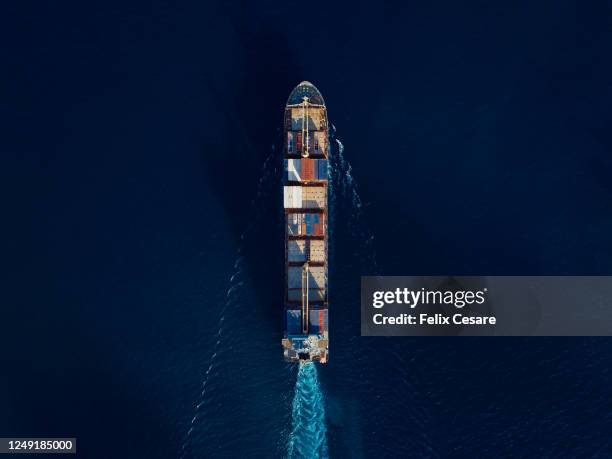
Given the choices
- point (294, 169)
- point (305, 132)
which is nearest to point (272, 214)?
point (294, 169)

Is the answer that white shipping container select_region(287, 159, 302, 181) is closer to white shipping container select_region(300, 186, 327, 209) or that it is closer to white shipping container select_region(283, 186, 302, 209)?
white shipping container select_region(283, 186, 302, 209)

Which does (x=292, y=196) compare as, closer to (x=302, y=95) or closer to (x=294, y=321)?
(x=302, y=95)

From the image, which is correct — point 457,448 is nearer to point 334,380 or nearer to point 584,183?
point 334,380

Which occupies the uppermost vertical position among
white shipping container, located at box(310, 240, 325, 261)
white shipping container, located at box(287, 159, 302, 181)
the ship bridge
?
the ship bridge

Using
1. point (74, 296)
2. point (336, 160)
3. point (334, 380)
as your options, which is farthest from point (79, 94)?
point (334, 380)

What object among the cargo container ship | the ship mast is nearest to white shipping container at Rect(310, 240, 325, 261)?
the cargo container ship

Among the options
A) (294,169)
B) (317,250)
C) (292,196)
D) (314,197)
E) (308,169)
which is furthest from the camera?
(314,197)
